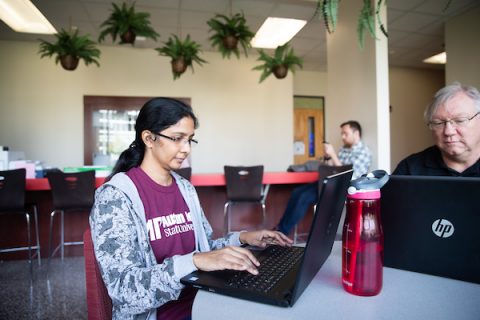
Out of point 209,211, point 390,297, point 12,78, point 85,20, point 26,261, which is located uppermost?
point 85,20

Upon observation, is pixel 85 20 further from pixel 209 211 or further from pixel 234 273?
pixel 234 273

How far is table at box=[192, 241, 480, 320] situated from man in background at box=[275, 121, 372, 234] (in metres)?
2.51

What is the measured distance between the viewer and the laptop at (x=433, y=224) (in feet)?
2.46

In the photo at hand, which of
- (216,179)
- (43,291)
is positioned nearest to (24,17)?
(216,179)

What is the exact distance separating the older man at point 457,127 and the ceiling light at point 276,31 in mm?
3583

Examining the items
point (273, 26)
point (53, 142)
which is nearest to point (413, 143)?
point (273, 26)

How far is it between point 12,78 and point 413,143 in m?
8.00

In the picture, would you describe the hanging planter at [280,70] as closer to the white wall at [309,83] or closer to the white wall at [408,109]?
the white wall at [309,83]

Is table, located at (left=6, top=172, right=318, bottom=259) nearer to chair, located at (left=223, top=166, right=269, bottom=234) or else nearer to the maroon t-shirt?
chair, located at (left=223, top=166, right=269, bottom=234)

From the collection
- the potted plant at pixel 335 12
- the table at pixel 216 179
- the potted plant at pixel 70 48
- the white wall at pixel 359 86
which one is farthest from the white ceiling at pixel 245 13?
the potted plant at pixel 335 12

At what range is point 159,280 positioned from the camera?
31.7 inches

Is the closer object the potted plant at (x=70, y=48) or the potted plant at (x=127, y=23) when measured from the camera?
the potted plant at (x=127, y=23)

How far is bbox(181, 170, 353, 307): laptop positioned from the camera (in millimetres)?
626

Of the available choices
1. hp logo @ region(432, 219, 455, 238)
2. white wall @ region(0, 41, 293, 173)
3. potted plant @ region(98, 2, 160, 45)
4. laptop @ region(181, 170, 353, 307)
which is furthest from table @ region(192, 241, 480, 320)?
white wall @ region(0, 41, 293, 173)
